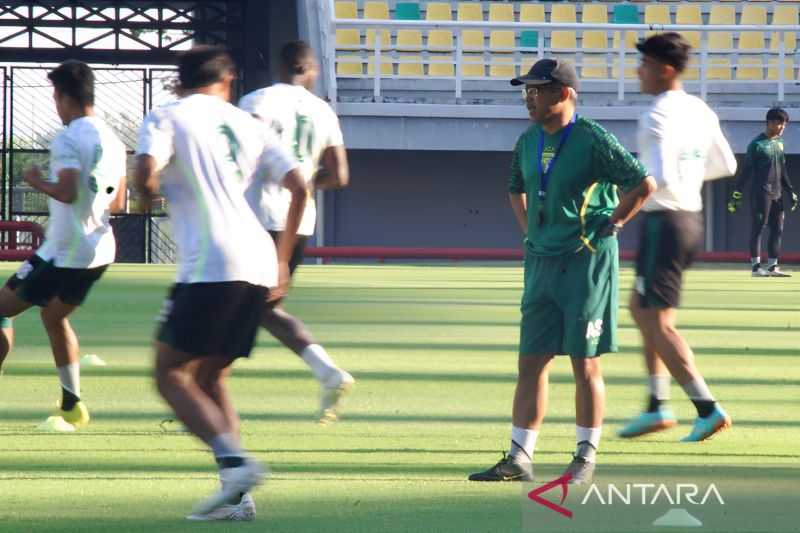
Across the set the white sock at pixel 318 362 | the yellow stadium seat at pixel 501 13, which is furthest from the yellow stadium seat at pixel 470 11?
the white sock at pixel 318 362

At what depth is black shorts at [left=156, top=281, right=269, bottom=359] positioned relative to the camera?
5836 mm

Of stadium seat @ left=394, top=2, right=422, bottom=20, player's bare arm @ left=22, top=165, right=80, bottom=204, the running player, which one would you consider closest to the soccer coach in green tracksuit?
player's bare arm @ left=22, top=165, right=80, bottom=204

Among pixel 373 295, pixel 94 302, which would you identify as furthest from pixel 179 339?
pixel 373 295

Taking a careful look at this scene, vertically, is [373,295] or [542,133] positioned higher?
[542,133]

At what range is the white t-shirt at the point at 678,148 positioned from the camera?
7.84 meters

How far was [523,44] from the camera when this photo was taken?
101ft

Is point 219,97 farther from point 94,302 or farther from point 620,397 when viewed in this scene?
point 94,302

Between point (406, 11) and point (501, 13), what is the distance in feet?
6.01

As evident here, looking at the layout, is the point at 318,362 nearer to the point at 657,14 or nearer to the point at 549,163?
the point at 549,163

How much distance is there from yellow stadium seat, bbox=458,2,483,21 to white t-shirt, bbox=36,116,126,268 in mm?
24302

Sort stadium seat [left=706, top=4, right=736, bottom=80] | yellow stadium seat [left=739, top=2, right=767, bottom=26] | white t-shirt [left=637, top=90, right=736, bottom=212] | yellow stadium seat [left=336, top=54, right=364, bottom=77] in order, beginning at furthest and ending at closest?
yellow stadium seat [left=739, top=2, right=767, bottom=26] < stadium seat [left=706, top=4, right=736, bottom=80] < yellow stadium seat [left=336, top=54, right=364, bottom=77] < white t-shirt [left=637, top=90, right=736, bottom=212]

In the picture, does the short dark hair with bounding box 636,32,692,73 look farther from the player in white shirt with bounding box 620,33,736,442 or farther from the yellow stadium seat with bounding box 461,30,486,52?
the yellow stadium seat with bounding box 461,30,486,52

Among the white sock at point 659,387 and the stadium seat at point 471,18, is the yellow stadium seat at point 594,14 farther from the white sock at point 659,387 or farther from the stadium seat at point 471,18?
the white sock at point 659,387

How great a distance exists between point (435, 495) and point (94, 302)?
10.9 meters
